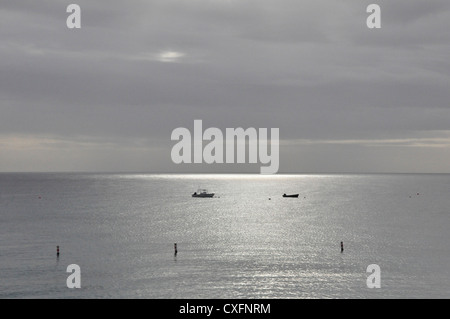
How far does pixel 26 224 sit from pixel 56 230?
1773 centimetres

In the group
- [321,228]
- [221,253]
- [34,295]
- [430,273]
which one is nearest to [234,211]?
[321,228]

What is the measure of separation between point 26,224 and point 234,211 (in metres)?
85.8

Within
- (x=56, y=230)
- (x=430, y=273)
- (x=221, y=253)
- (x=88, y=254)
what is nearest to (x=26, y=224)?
(x=56, y=230)

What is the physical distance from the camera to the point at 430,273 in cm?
7525

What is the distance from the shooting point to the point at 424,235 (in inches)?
4624

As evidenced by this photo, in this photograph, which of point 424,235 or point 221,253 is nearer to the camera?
point 221,253
